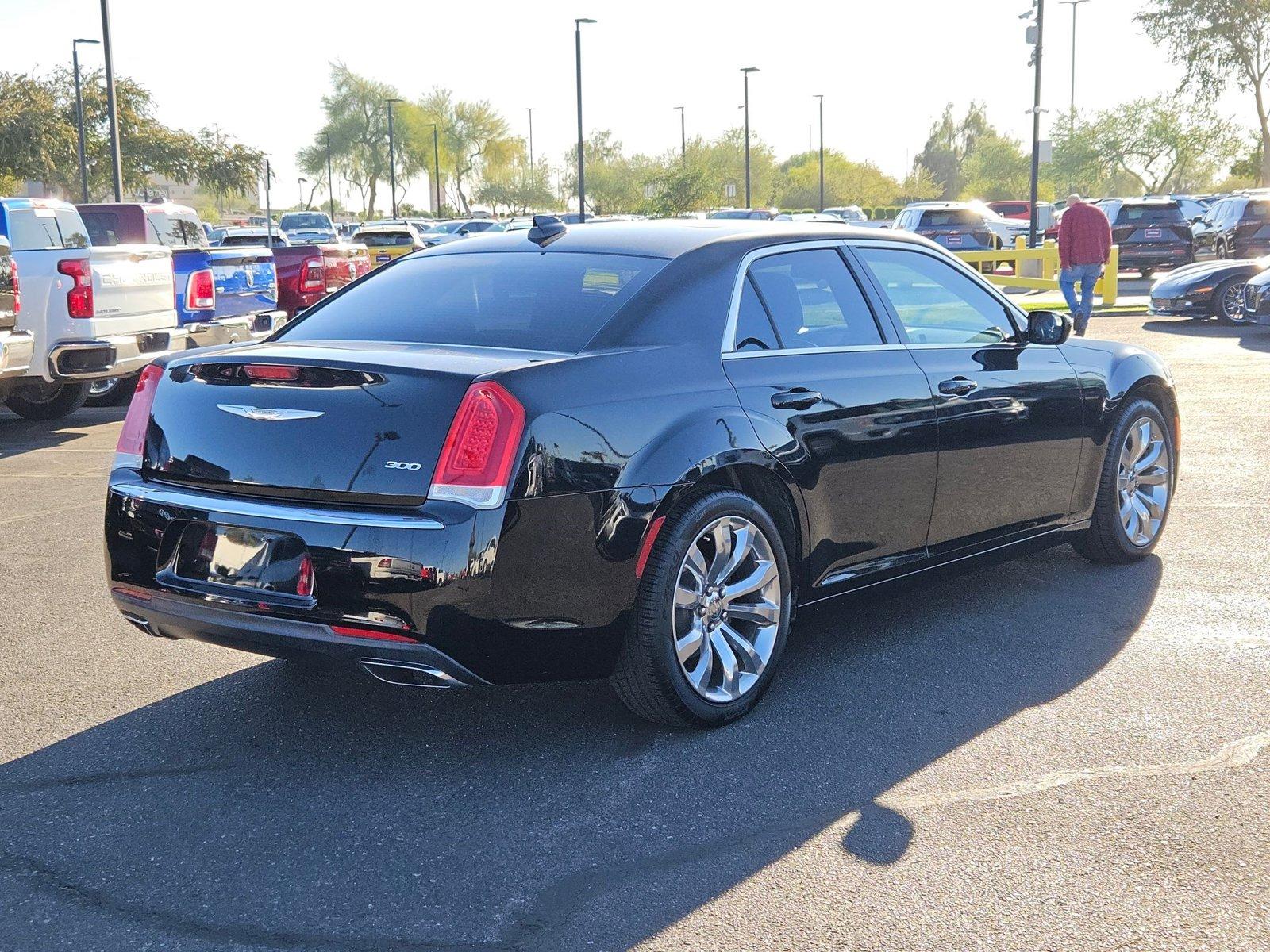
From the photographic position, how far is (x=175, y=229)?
55.8 ft

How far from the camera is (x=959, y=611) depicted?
575 cm

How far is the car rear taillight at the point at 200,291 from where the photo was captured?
12.9 meters

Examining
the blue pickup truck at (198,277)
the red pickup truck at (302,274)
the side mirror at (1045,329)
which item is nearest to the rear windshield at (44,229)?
the blue pickup truck at (198,277)

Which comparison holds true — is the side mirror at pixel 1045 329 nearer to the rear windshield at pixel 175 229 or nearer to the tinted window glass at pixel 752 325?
the tinted window glass at pixel 752 325

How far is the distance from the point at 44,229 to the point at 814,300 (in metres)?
8.49

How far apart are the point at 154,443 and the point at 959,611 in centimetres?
319

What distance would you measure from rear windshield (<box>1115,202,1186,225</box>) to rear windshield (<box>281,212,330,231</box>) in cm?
2980

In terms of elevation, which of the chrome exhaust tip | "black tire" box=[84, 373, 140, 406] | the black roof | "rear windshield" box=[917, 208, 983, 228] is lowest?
"black tire" box=[84, 373, 140, 406]

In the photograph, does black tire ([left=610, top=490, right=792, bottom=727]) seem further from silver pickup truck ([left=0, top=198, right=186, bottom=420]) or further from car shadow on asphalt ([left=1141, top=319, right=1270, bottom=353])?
car shadow on asphalt ([left=1141, top=319, right=1270, bottom=353])

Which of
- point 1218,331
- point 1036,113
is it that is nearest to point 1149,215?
point 1036,113

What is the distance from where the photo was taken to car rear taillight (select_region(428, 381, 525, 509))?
3.79 metres

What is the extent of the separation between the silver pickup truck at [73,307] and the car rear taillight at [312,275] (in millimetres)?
5062

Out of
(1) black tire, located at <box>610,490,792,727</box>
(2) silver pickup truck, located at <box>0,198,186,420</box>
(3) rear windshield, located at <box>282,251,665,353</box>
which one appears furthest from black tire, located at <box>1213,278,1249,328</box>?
(1) black tire, located at <box>610,490,792,727</box>

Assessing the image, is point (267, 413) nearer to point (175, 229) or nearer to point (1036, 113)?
point (175, 229)
